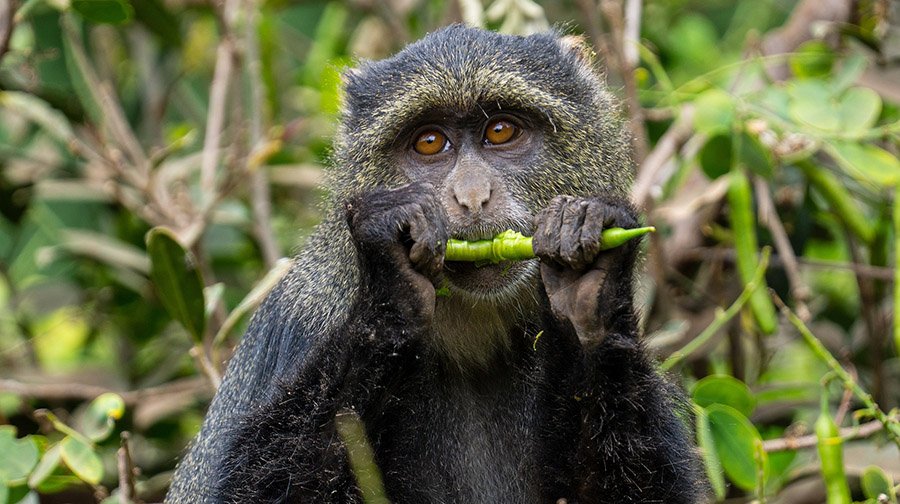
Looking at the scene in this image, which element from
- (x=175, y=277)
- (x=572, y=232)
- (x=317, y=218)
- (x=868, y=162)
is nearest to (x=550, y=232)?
(x=572, y=232)

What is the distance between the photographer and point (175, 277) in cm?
521

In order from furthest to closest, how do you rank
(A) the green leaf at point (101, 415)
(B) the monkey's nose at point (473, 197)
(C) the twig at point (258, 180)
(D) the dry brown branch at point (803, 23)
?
1. (C) the twig at point (258, 180)
2. (D) the dry brown branch at point (803, 23)
3. (A) the green leaf at point (101, 415)
4. (B) the monkey's nose at point (473, 197)

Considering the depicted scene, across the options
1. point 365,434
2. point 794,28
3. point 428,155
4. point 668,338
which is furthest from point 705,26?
point 365,434

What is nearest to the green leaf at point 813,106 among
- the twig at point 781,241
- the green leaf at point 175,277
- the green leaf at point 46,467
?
the twig at point 781,241

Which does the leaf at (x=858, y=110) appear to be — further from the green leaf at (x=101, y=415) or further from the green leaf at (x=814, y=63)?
the green leaf at (x=101, y=415)

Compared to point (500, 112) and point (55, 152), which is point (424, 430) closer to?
point (500, 112)

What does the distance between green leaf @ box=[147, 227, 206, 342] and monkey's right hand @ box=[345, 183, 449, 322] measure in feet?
4.83

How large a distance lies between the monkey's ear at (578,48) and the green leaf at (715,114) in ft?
2.18

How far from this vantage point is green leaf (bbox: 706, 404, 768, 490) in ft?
15.4

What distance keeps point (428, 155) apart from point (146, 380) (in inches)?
141

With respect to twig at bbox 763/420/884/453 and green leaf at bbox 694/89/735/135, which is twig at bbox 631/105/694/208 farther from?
twig at bbox 763/420/884/453

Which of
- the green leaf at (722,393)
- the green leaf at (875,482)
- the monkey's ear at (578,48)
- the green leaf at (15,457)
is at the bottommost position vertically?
the green leaf at (875,482)

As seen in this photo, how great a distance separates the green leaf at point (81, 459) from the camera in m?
4.75

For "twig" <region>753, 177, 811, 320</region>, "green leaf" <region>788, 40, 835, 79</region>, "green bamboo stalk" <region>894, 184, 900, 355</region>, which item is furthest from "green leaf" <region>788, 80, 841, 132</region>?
"green leaf" <region>788, 40, 835, 79</region>
